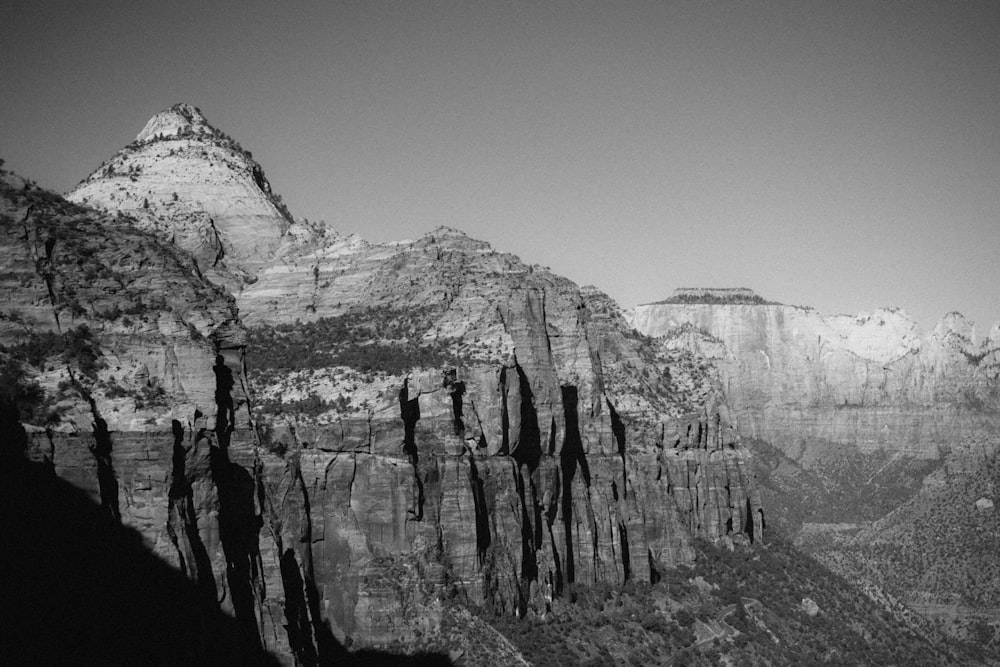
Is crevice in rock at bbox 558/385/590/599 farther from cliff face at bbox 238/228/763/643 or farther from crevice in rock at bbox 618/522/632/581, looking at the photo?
crevice in rock at bbox 618/522/632/581

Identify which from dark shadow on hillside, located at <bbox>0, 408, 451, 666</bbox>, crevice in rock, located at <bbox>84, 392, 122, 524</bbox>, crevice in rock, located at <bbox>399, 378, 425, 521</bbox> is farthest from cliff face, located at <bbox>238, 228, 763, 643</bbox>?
crevice in rock, located at <bbox>84, 392, 122, 524</bbox>

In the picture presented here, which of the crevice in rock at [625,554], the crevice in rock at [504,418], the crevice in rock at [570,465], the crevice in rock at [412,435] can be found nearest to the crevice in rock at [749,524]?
the crevice in rock at [625,554]

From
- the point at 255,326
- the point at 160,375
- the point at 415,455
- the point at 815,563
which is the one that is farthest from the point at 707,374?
the point at 160,375

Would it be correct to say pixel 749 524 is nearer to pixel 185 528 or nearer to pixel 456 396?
pixel 456 396

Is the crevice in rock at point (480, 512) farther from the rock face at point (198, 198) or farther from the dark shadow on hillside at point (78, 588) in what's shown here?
the rock face at point (198, 198)

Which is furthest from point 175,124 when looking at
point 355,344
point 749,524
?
point 749,524

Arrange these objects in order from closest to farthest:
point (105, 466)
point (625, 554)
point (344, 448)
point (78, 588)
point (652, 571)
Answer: point (78, 588)
point (105, 466)
point (344, 448)
point (625, 554)
point (652, 571)
